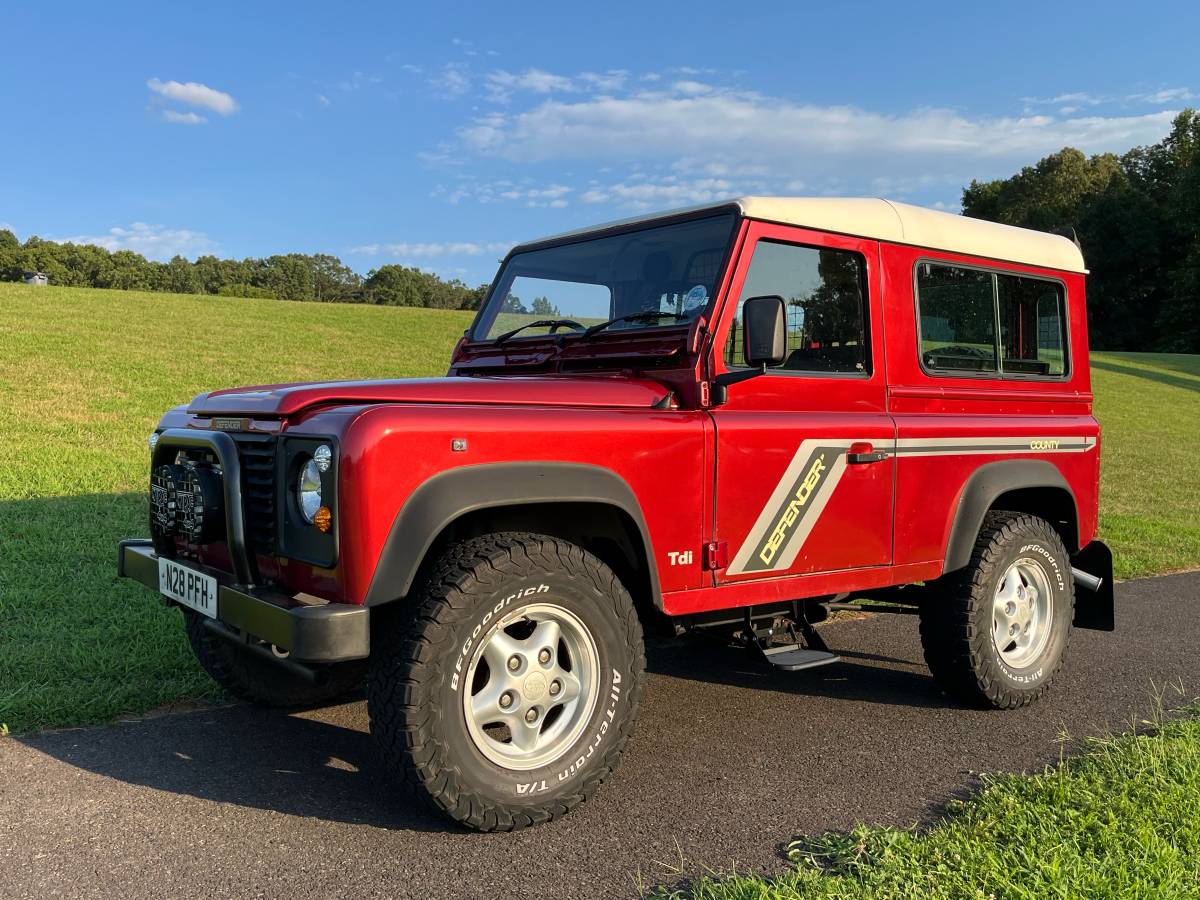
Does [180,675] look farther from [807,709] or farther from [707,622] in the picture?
[807,709]

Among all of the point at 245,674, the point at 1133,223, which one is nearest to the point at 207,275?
the point at 1133,223

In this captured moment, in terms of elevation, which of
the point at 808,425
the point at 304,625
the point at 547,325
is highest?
the point at 547,325

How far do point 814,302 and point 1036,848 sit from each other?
219 centimetres

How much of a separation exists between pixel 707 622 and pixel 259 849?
1.86m

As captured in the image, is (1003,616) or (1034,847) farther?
(1003,616)

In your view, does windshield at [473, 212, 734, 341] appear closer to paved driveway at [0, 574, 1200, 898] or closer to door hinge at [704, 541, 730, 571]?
door hinge at [704, 541, 730, 571]

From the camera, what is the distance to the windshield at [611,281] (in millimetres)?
3793

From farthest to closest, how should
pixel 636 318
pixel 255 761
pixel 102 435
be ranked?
pixel 102 435, pixel 636 318, pixel 255 761

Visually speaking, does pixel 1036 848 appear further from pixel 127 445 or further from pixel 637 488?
pixel 127 445

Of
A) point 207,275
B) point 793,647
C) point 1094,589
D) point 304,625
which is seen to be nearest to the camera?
point 304,625

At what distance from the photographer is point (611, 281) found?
4.20m

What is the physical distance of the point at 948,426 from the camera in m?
4.27

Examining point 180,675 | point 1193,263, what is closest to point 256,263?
point 1193,263

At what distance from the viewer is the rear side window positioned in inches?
172
